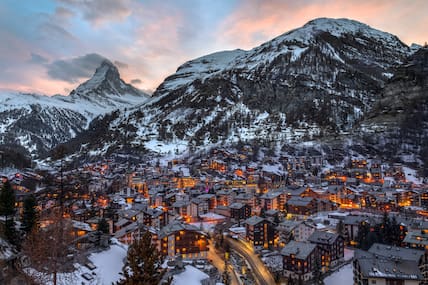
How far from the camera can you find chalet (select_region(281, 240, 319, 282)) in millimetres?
34688

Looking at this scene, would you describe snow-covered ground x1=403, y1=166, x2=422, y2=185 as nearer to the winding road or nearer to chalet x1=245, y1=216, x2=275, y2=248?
chalet x1=245, y1=216, x2=275, y2=248

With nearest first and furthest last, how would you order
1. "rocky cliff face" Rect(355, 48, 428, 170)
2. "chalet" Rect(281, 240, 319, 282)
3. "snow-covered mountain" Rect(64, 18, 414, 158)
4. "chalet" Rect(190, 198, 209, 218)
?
1. "chalet" Rect(281, 240, 319, 282)
2. "chalet" Rect(190, 198, 209, 218)
3. "rocky cliff face" Rect(355, 48, 428, 170)
4. "snow-covered mountain" Rect(64, 18, 414, 158)

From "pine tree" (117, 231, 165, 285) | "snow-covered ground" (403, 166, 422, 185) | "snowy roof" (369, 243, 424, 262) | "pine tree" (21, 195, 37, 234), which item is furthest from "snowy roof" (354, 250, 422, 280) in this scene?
"snow-covered ground" (403, 166, 422, 185)

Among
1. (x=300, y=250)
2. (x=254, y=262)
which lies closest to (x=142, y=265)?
(x=300, y=250)

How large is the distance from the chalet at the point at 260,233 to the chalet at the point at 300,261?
9.08m

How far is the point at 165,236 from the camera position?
127 ft

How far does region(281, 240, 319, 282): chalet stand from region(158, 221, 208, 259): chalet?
10912mm

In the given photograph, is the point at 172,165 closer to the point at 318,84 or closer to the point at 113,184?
the point at 113,184

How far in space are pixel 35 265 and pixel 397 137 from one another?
397 ft

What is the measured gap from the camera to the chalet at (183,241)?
1537 inches

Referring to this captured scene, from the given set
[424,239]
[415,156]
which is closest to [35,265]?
[424,239]

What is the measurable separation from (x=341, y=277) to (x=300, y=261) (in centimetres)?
499

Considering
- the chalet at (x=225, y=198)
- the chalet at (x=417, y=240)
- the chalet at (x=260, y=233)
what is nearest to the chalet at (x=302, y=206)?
the chalet at (x=225, y=198)

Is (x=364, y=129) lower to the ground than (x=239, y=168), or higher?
higher
